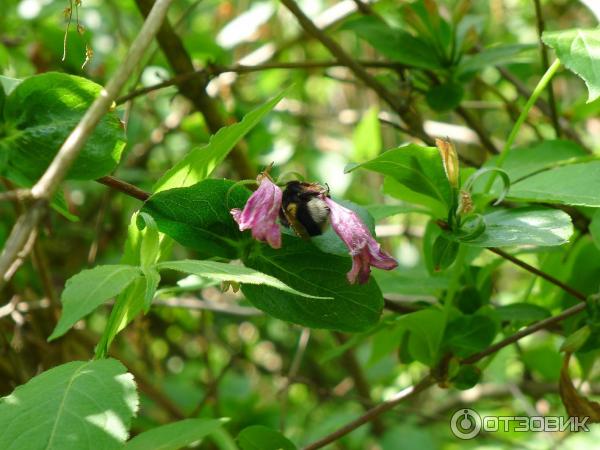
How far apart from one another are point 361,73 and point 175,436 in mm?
544

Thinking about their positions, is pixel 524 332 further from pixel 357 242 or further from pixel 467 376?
pixel 357 242

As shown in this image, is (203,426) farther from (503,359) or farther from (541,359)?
(541,359)

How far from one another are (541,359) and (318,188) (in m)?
0.93

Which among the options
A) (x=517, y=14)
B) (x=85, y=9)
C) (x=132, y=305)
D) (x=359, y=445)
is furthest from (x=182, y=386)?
(x=517, y=14)

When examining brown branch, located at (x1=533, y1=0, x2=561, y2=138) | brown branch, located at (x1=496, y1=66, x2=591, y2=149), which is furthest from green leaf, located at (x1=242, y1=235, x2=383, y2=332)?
brown branch, located at (x1=496, y1=66, x2=591, y2=149)

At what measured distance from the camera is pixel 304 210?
0.65 metres

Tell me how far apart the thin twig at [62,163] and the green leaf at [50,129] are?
0.39 ft

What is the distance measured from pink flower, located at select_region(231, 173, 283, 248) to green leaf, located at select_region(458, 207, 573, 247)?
6.6 inches

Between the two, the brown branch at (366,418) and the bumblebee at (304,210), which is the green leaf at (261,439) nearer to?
the brown branch at (366,418)

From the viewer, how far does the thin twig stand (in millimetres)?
439

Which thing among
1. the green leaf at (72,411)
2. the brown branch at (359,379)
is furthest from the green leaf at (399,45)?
the brown branch at (359,379)

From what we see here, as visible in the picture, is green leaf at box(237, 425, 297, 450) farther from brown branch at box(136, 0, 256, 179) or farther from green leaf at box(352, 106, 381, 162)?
green leaf at box(352, 106, 381, 162)

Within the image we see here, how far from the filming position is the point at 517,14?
7.96 feet

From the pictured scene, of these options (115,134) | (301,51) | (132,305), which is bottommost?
(301,51)
